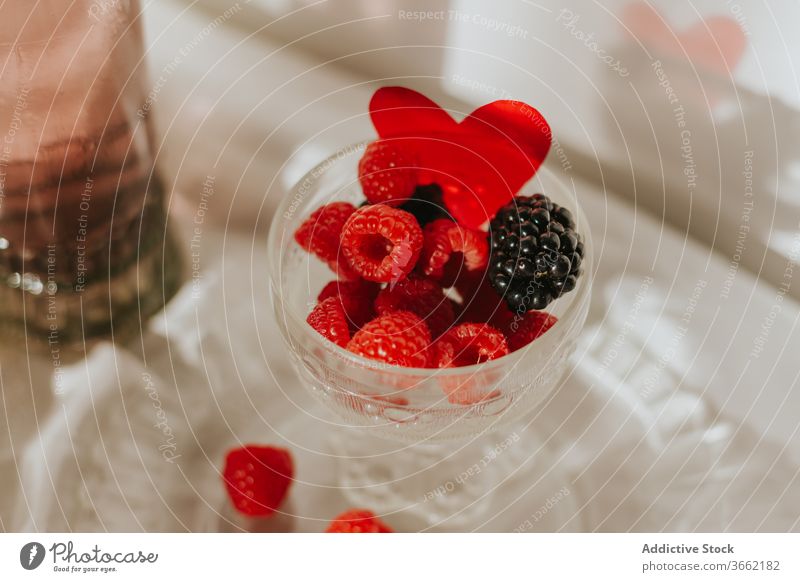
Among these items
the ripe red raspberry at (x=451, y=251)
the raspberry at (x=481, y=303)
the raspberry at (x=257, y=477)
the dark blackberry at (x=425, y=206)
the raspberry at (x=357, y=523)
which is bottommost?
the raspberry at (x=357, y=523)

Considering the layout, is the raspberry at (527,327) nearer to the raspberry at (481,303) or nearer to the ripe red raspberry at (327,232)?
the raspberry at (481,303)

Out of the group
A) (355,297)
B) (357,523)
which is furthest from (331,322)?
(357,523)

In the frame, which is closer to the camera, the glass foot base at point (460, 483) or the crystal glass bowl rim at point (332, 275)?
the crystal glass bowl rim at point (332, 275)

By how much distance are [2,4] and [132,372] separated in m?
0.29

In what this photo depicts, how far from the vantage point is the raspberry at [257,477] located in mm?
562

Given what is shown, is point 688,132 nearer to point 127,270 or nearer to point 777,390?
point 777,390

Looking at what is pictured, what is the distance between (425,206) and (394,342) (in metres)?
0.11

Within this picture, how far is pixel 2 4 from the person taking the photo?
1.59 feet

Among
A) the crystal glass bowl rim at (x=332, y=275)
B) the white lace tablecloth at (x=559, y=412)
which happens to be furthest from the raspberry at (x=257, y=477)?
the crystal glass bowl rim at (x=332, y=275)

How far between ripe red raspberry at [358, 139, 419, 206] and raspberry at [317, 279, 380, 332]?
58mm

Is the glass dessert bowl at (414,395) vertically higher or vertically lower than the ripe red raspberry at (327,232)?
lower

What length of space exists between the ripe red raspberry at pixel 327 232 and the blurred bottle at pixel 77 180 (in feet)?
0.53
